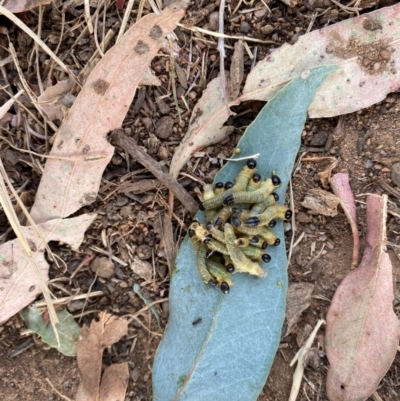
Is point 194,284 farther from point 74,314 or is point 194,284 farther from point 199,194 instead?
point 74,314

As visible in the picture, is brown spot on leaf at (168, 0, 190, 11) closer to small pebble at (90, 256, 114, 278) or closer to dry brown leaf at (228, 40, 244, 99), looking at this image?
dry brown leaf at (228, 40, 244, 99)

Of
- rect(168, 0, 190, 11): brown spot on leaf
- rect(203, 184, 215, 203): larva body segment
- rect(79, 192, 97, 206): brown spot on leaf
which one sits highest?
rect(168, 0, 190, 11): brown spot on leaf

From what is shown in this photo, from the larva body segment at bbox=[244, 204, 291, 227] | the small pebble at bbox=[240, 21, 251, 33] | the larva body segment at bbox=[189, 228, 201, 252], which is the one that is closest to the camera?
the larva body segment at bbox=[244, 204, 291, 227]

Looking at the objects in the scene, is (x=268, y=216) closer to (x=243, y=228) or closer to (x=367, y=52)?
(x=243, y=228)

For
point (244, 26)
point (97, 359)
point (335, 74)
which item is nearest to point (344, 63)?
point (335, 74)

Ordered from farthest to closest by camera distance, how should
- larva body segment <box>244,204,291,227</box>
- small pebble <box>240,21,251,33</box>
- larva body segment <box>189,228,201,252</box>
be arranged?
small pebble <box>240,21,251,33</box>, larva body segment <box>189,228,201,252</box>, larva body segment <box>244,204,291,227</box>

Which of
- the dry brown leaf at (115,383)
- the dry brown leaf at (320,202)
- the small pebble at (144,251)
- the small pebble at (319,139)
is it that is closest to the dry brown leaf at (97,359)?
the dry brown leaf at (115,383)

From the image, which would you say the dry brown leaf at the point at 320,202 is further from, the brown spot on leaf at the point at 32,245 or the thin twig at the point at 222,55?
the brown spot on leaf at the point at 32,245

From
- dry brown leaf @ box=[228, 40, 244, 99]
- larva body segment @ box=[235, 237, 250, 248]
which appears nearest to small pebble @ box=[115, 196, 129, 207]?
larva body segment @ box=[235, 237, 250, 248]

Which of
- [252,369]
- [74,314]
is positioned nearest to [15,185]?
[74,314]
